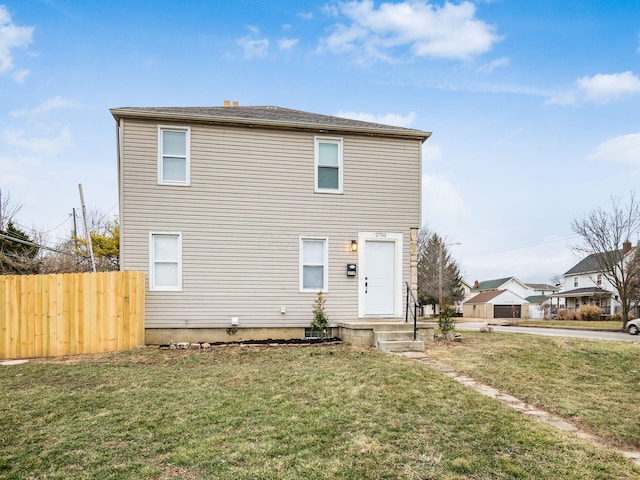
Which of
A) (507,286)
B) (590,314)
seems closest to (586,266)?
(590,314)

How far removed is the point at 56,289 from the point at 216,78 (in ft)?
38.4

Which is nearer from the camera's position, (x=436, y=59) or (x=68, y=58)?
(x=68, y=58)

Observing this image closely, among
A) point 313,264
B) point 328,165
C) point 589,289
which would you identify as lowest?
point 589,289

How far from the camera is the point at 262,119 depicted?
10.4 m

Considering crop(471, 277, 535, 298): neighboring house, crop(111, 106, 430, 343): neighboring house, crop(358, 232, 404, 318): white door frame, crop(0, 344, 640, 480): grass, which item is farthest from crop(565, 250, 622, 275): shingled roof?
crop(0, 344, 640, 480): grass

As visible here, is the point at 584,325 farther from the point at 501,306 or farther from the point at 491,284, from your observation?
the point at 491,284

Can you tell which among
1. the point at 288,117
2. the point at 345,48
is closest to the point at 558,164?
the point at 345,48

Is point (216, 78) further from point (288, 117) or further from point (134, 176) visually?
point (134, 176)

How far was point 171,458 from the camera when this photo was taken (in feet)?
11.5

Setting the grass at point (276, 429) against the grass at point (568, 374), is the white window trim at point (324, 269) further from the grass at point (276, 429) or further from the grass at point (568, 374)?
the grass at point (276, 429)

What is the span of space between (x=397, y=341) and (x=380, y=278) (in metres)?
2.38

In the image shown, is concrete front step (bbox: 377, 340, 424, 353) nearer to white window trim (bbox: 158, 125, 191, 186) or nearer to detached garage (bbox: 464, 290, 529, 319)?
white window trim (bbox: 158, 125, 191, 186)

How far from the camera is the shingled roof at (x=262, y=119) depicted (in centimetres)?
995

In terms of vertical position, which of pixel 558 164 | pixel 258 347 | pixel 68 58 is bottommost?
pixel 258 347
